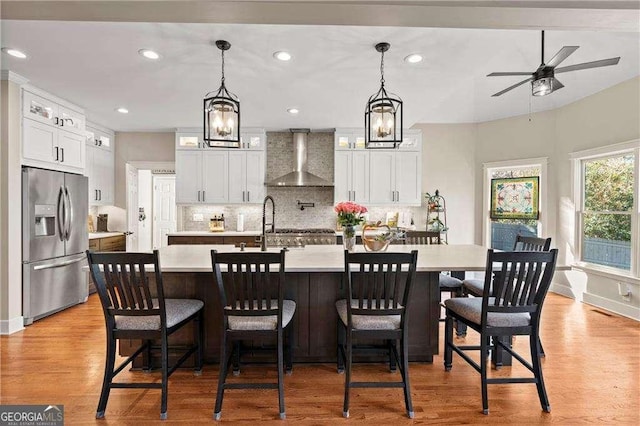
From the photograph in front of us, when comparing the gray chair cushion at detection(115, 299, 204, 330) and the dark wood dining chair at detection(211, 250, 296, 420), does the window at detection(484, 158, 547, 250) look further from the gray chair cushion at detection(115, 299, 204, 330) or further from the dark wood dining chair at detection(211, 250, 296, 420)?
the gray chair cushion at detection(115, 299, 204, 330)

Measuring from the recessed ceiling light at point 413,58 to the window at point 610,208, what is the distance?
117 inches

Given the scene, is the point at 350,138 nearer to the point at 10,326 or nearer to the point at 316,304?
the point at 316,304

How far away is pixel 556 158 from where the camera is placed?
16.7 ft

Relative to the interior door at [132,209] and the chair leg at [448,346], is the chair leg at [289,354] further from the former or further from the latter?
the interior door at [132,209]

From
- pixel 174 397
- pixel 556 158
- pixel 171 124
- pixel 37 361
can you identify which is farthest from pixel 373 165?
pixel 37 361

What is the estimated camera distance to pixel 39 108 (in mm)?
3928

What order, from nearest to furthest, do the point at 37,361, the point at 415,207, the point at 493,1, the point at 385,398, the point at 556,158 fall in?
1. the point at 493,1
2. the point at 385,398
3. the point at 37,361
4. the point at 556,158
5. the point at 415,207

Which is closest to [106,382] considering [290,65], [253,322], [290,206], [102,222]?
[253,322]

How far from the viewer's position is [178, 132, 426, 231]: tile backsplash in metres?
5.97

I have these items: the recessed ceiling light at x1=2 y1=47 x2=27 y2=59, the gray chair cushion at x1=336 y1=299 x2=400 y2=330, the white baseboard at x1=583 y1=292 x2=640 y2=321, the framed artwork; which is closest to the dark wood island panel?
the gray chair cushion at x1=336 y1=299 x2=400 y2=330

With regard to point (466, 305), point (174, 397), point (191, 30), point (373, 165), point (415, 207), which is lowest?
point (174, 397)

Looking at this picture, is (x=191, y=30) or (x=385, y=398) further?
(x=191, y=30)

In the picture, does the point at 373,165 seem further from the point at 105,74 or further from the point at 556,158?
the point at 105,74

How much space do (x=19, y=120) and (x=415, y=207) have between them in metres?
5.62
